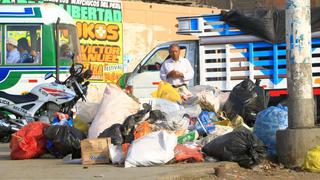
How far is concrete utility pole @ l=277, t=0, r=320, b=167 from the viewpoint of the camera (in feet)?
27.7

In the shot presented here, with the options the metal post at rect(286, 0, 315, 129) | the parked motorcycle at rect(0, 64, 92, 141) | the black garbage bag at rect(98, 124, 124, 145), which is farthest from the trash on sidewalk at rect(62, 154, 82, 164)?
the parked motorcycle at rect(0, 64, 92, 141)

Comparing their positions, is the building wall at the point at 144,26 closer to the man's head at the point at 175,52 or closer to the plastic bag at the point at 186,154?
the man's head at the point at 175,52

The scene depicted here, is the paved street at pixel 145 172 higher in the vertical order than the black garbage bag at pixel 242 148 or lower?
lower

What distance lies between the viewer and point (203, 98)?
10.9 metres

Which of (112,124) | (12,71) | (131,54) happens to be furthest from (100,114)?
(131,54)

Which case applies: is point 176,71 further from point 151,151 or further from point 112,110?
point 151,151

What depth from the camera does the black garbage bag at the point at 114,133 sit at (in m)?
8.91

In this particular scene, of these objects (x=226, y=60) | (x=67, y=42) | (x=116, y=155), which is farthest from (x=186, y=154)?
(x=67, y=42)

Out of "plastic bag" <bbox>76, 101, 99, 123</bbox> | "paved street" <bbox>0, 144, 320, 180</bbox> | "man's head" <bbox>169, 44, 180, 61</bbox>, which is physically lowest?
"paved street" <bbox>0, 144, 320, 180</bbox>

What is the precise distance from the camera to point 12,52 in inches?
603

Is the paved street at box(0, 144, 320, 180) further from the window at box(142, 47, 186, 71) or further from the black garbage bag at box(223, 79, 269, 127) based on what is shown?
the window at box(142, 47, 186, 71)

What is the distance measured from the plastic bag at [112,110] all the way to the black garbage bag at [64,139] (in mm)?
270

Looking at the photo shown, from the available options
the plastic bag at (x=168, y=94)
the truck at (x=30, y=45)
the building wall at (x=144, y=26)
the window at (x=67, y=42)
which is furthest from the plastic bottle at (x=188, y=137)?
the building wall at (x=144, y=26)

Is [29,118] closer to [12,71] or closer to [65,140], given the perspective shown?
[12,71]
